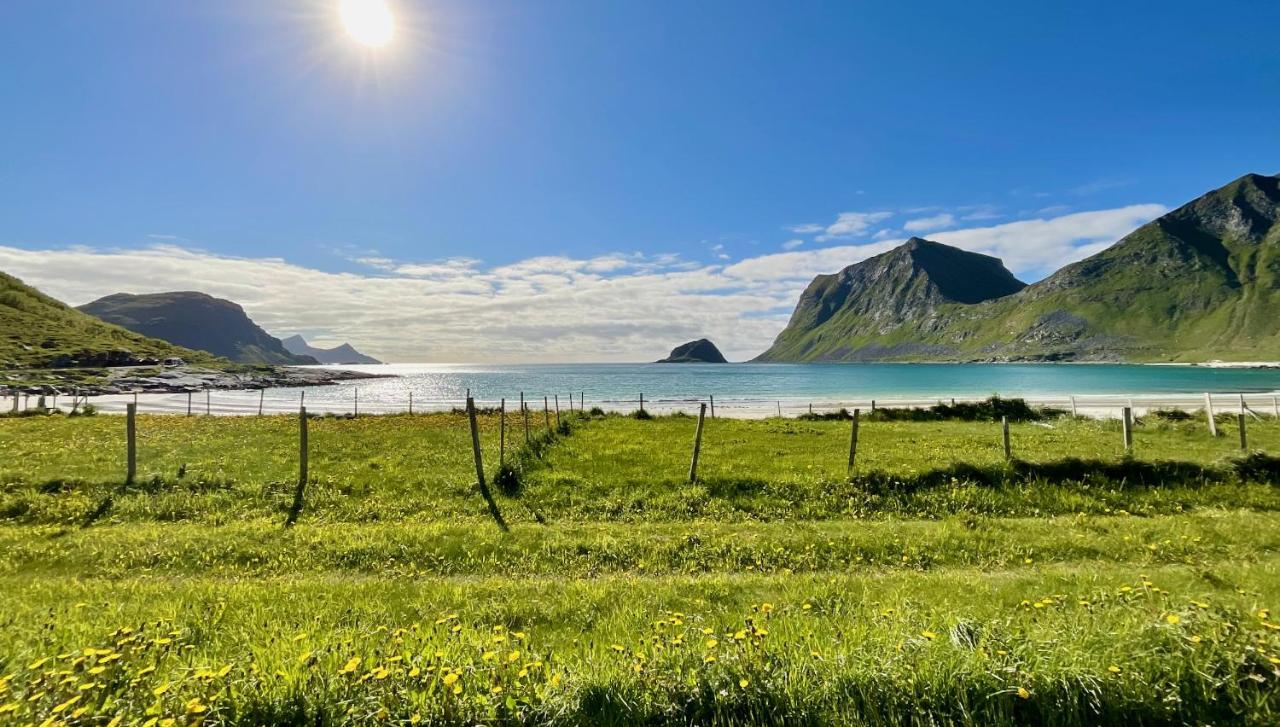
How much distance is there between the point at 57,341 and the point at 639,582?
705 ft

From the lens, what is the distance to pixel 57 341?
5886 inches

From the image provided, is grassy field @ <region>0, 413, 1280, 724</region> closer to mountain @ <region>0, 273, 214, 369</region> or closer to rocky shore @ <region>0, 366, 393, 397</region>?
rocky shore @ <region>0, 366, 393, 397</region>

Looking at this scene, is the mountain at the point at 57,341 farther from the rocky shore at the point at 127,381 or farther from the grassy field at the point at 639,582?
the grassy field at the point at 639,582

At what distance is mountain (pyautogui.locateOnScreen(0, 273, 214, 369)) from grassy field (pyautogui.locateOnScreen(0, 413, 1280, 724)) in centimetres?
14957

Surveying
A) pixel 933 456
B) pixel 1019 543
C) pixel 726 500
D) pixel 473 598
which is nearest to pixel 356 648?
pixel 473 598

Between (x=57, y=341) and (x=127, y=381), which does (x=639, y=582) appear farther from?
(x=57, y=341)

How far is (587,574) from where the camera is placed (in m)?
11.1

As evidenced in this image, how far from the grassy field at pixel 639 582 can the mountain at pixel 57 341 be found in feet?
491

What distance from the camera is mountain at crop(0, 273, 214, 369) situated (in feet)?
423

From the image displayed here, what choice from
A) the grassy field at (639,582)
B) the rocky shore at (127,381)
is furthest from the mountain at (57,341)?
the grassy field at (639,582)

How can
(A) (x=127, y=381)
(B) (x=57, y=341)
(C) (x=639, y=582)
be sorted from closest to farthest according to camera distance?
(C) (x=639, y=582)
(A) (x=127, y=381)
(B) (x=57, y=341)

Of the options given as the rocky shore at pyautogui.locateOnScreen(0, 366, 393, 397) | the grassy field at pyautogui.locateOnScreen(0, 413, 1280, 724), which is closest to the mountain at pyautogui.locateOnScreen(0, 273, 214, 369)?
the rocky shore at pyautogui.locateOnScreen(0, 366, 393, 397)

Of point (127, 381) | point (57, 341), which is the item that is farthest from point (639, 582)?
point (57, 341)

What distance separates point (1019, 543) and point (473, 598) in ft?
42.1
